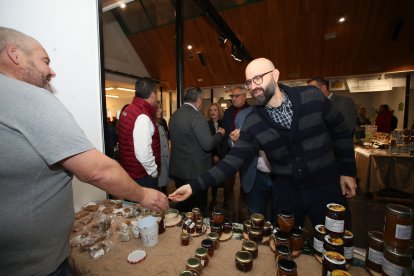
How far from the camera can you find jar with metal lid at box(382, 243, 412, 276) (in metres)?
0.70

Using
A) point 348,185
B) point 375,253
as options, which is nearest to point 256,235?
point 375,253

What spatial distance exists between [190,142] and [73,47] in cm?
123

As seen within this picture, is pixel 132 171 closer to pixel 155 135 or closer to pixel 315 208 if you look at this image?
pixel 155 135

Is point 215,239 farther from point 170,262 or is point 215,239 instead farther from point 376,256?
point 376,256

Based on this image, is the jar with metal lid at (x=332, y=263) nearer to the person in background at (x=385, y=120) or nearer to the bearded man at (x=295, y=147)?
the bearded man at (x=295, y=147)

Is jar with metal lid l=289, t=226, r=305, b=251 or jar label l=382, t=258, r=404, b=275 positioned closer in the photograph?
jar label l=382, t=258, r=404, b=275

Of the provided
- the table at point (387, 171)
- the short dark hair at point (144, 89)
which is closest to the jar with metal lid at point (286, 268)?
the short dark hair at point (144, 89)

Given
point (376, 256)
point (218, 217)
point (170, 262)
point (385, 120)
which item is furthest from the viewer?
point (385, 120)

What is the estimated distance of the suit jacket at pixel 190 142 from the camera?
2.08 meters

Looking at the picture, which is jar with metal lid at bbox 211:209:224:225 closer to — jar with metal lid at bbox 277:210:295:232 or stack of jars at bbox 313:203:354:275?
jar with metal lid at bbox 277:210:295:232

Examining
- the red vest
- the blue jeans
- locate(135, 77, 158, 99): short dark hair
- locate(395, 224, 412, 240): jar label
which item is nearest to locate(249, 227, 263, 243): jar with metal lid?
locate(395, 224, 412, 240): jar label

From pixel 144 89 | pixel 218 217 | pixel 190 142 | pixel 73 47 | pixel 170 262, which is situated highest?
pixel 73 47

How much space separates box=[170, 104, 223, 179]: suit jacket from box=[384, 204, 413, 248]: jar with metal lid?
1482mm

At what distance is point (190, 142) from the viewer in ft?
7.09
